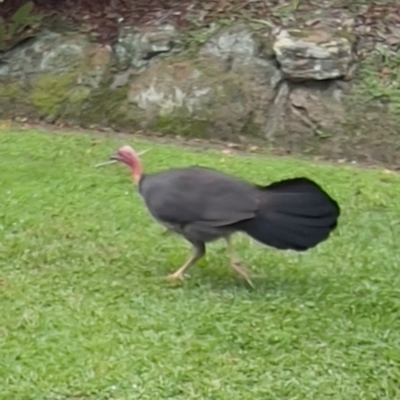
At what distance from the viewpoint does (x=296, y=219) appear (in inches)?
224

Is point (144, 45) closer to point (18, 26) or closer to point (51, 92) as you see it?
point (51, 92)

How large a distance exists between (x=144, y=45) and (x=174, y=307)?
5.81m

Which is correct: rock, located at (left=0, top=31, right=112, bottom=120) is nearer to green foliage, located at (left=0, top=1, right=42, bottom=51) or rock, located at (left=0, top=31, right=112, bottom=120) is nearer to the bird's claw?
green foliage, located at (left=0, top=1, right=42, bottom=51)

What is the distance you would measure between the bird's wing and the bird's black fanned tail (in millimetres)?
78

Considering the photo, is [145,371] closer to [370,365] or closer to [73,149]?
[370,365]

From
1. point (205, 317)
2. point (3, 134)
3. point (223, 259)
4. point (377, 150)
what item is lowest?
point (377, 150)

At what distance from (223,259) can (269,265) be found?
0.32 m

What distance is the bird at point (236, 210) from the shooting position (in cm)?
566

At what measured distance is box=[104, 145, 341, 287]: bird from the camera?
566 cm

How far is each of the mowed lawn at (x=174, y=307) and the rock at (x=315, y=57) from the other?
8.06 ft

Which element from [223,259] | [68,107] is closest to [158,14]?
[68,107]

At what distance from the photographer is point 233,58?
1079 cm

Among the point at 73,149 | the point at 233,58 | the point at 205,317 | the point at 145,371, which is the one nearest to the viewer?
the point at 145,371

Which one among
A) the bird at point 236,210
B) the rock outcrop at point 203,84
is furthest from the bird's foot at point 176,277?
the rock outcrop at point 203,84
